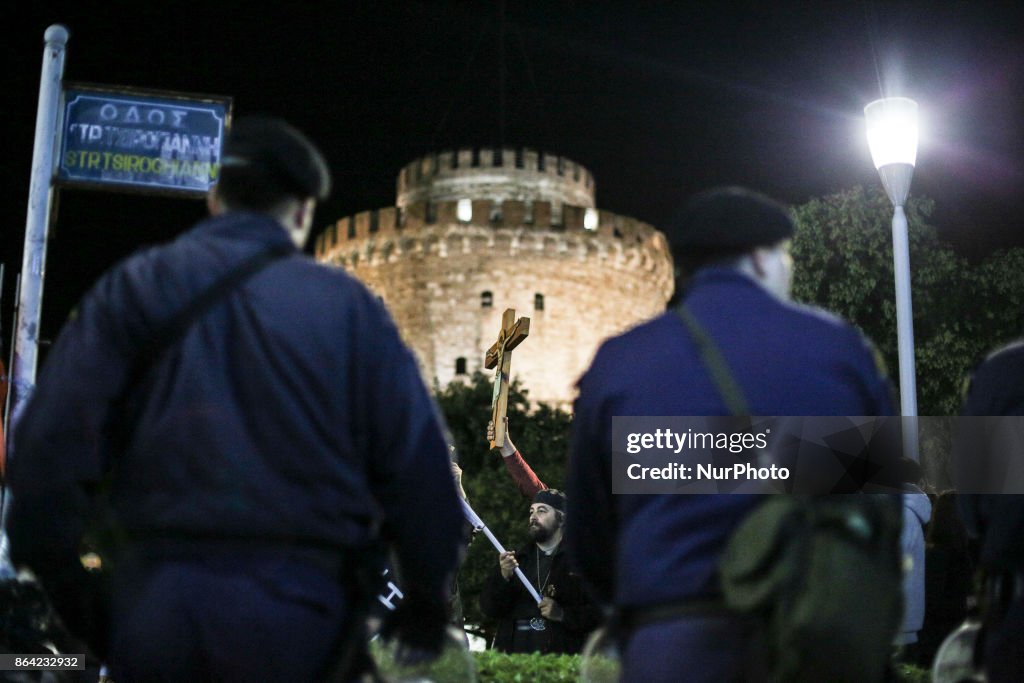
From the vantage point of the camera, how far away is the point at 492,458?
3167 cm

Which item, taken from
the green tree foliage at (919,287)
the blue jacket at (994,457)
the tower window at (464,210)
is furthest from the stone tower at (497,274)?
the blue jacket at (994,457)

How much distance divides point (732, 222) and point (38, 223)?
670 centimetres

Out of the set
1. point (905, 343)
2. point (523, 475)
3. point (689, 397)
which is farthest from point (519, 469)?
point (689, 397)

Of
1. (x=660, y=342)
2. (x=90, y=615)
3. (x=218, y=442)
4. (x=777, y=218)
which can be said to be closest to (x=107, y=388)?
(x=218, y=442)

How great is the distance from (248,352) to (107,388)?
11.6 inches

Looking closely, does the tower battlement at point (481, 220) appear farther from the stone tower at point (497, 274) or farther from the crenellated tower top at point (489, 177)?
the crenellated tower top at point (489, 177)

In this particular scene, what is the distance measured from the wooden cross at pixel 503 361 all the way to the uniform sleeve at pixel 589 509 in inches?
189

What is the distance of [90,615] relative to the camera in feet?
7.90

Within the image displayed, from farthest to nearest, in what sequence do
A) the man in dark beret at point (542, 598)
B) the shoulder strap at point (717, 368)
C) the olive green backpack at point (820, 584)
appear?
the man in dark beret at point (542, 598) < the shoulder strap at point (717, 368) < the olive green backpack at point (820, 584)

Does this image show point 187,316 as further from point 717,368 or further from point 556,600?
point 556,600

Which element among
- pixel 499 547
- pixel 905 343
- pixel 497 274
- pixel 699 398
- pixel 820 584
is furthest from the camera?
pixel 497 274

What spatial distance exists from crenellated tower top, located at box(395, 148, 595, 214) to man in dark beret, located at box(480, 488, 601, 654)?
38.8m

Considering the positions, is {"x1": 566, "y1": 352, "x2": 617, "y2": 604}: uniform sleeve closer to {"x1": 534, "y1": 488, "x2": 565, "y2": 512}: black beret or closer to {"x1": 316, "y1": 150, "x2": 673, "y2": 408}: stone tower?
{"x1": 534, "y1": 488, "x2": 565, "y2": 512}: black beret

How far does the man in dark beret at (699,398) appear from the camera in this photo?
91.7 inches
